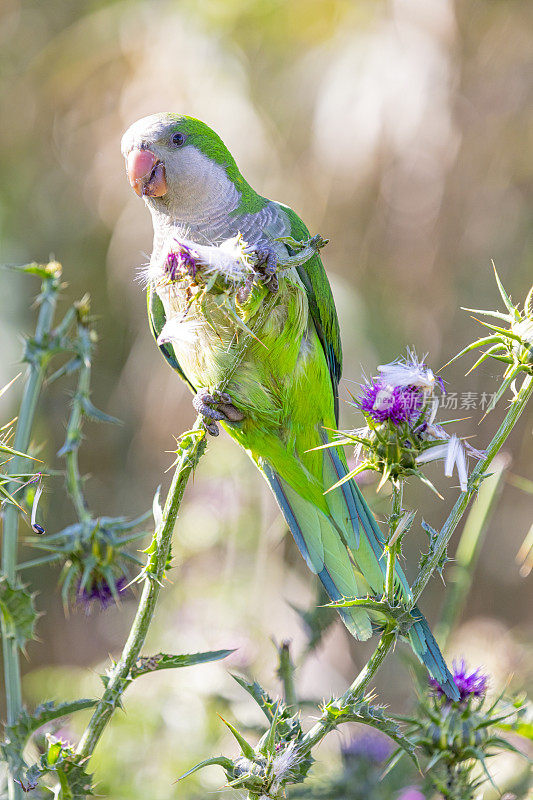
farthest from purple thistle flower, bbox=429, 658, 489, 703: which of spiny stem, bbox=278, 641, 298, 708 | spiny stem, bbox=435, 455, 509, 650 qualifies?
spiny stem, bbox=278, 641, 298, 708

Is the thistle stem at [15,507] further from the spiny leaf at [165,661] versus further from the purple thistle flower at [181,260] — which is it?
the purple thistle flower at [181,260]

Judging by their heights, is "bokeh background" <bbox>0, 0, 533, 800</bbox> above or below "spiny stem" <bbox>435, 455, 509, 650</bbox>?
above

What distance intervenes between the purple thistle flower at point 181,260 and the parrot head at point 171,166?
975 millimetres

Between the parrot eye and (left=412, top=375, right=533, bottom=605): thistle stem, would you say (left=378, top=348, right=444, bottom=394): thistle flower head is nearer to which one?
(left=412, top=375, right=533, bottom=605): thistle stem

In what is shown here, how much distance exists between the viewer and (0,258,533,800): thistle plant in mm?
1187

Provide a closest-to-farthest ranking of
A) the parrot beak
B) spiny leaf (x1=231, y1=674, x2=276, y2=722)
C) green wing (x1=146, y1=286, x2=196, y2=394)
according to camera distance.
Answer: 1. spiny leaf (x1=231, y1=674, x2=276, y2=722)
2. the parrot beak
3. green wing (x1=146, y1=286, x2=196, y2=394)

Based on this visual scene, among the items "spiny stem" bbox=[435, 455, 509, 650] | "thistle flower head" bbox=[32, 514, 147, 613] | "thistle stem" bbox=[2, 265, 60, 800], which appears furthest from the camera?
"spiny stem" bbox=[435, 455, 509, 650]

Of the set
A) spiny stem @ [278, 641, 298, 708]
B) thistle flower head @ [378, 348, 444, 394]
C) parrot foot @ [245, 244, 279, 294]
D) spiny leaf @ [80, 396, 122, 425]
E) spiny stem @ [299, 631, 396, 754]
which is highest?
parrot foot @ [245, 244, 279, 294]

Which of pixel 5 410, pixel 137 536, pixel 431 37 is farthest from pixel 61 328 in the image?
pixel 431 37

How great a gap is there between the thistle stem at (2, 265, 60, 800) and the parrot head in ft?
2.16

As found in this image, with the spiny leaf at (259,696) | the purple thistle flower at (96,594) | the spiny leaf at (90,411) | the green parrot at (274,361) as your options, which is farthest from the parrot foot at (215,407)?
the spiny leaf at (259,696)

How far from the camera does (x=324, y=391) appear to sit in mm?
2213

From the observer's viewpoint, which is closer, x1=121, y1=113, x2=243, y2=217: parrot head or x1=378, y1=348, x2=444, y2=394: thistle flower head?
x1=378, y1=348, x2=444, y2=394: thistle flower head

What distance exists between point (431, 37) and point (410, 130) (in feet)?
1.69
